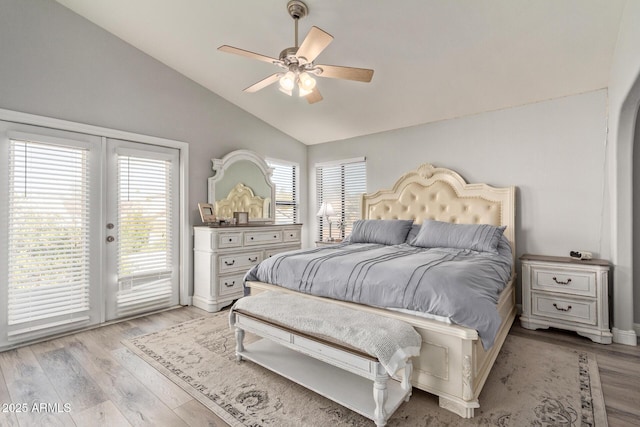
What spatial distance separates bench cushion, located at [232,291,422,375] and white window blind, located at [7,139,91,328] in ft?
6.35

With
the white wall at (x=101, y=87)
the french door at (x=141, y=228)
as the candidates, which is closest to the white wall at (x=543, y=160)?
the white wall at (x=101, y=87)

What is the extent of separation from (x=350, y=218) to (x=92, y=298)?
350cm

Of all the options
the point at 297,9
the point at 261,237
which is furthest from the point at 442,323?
the point at 261,237

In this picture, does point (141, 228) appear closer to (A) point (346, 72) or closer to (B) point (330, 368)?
(B) point (330, 368)

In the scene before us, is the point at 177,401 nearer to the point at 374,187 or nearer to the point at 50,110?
the point at 50,110

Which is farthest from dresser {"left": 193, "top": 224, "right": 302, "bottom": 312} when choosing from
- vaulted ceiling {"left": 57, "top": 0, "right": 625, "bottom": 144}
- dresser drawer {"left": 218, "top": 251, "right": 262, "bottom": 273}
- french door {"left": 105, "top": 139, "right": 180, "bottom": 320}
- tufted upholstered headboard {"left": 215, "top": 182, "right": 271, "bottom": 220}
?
vaulted ceiling {"left": 57, "top": 0, "right": 625, "bottom": 144}

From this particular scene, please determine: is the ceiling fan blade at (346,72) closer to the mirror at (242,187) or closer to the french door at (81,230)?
the mirror at (242,187)

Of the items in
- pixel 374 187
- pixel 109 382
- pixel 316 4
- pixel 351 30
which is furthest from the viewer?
pixel 374 187

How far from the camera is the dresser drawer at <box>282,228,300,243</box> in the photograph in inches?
178

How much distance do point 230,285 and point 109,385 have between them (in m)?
1.77

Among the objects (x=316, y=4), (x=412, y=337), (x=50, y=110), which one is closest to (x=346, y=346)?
(x=412, y=337)

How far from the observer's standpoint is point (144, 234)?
3553 mm

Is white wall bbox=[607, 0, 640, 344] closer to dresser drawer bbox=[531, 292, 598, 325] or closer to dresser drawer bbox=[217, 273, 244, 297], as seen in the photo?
dresser drawer bbox=[531, 292, 598, 325]

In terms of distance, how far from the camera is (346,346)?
5.71 ft
